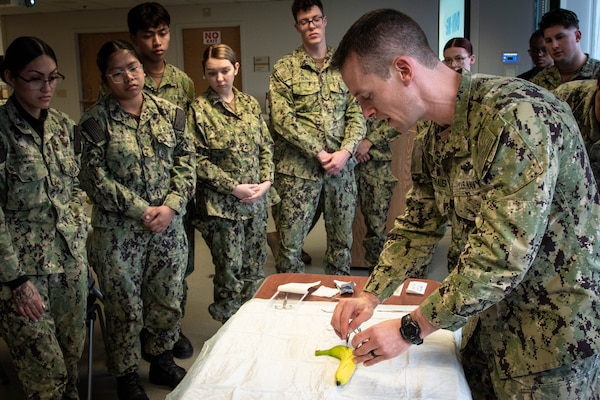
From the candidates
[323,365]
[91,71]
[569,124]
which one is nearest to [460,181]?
[569,124]

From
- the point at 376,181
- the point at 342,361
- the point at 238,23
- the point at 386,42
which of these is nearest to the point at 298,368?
the point at 342,361

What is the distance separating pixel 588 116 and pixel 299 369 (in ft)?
5.06

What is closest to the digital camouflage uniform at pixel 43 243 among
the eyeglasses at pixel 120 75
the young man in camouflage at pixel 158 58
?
the eyeglasses at pixel 120 75

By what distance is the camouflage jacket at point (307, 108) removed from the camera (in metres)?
3.17

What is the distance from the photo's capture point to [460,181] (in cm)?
122

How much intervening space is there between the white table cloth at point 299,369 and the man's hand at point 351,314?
75 mm

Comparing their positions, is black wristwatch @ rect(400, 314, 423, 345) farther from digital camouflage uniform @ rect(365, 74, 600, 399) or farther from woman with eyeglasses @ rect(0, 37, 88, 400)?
woman with eyeglasses @ rect(0, 37, 88, 400)

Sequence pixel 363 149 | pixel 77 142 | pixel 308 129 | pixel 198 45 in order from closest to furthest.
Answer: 1. pixel 77 142
2. pixel 308 129
3. pixel 363 149
4. pixel 198 45

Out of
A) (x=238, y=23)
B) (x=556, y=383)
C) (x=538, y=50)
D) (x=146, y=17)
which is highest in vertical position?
(x=238, y=23)

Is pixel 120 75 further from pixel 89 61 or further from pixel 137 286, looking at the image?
pixel 89 61

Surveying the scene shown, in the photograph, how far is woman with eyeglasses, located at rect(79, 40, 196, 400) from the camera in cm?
228

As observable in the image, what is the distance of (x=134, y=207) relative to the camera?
2.28m

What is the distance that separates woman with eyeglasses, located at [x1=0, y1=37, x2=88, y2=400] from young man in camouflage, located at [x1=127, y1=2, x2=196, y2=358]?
74 centimetres

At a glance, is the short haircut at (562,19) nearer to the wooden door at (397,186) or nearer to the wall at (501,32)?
the wooden door at (397,186)
